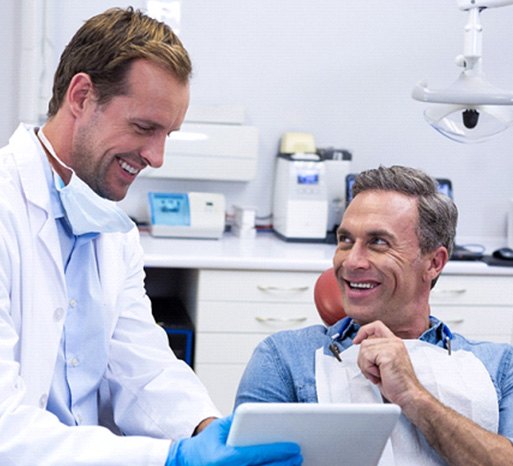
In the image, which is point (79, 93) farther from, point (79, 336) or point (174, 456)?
point (174, 456)

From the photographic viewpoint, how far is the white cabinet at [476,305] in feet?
11.3

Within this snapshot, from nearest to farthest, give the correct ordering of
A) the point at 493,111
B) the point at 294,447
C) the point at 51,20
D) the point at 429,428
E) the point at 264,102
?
1. the point at 294,447
2. the point at 429,428
3. the point at 493,111
4. the point at 51,20
5. the point at 264,102

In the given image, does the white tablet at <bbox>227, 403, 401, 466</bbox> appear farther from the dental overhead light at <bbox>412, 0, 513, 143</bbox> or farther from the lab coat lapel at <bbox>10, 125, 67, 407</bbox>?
the dental overhead light at <bbox>412, 0, 513, 143</bbox>

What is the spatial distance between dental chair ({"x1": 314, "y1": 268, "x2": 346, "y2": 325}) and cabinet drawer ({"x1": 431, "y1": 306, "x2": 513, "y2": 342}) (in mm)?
1418

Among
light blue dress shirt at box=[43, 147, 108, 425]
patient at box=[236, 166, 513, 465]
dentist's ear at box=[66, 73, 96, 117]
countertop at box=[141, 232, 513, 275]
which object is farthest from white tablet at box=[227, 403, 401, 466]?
countertop at box=[141, 232, 513, 275]

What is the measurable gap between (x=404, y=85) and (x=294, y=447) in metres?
2.85

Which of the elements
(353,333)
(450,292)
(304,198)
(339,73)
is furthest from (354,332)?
(339,73)

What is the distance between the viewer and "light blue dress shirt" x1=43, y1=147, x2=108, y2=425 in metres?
1.74

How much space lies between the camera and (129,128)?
5.66ft

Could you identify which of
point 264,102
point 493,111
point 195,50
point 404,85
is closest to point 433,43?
point 404,85

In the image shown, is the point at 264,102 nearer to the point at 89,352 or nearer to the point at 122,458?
the point at 89,352

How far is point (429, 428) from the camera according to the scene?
1746 millimetres

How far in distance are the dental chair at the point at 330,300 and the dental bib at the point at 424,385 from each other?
0.53ft

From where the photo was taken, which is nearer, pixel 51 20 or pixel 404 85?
pixel 51 20
